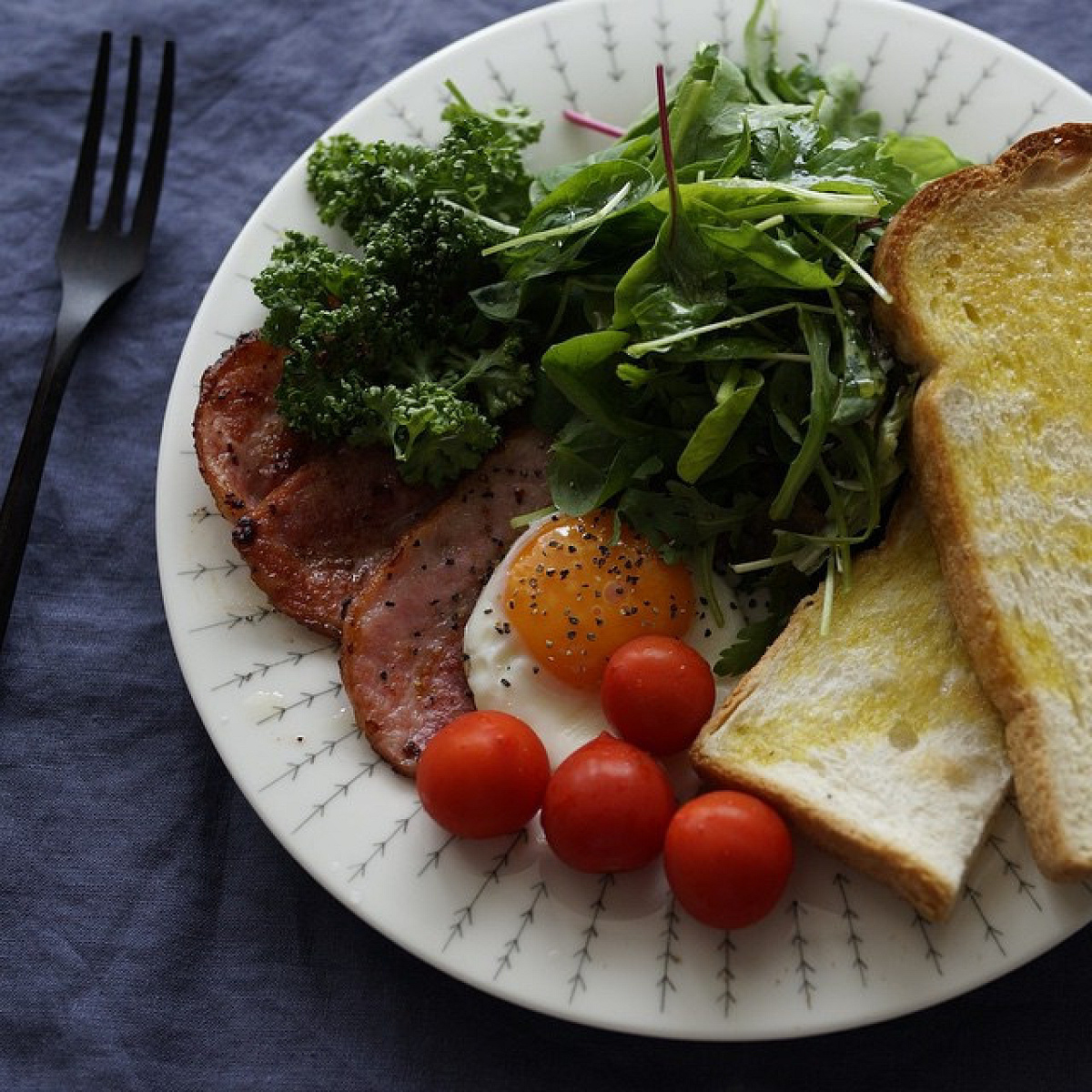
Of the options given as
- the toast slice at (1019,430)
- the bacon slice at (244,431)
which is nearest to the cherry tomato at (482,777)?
the bacon slice at (244,431)

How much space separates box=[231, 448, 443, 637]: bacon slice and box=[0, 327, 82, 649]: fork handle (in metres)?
0.77

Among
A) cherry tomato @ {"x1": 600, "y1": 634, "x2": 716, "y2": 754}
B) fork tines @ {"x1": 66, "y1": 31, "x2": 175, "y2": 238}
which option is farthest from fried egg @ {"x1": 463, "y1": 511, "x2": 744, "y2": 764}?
fork tines @ {"x1": 66, "y1": 31, "x2": 175, "y2": 238}

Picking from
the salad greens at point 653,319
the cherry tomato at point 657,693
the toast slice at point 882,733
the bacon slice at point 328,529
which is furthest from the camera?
the bacon slice at point 328,529

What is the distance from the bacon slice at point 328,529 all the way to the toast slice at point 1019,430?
1.39 meters

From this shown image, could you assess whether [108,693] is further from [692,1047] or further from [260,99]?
[260,99]

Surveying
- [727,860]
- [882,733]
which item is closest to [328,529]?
[727,860]

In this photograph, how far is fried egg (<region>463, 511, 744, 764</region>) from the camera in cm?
304

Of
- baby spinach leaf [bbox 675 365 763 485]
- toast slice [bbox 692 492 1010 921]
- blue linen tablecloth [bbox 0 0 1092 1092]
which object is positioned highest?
baby spinach leaf [bbox 675 365 763 485]

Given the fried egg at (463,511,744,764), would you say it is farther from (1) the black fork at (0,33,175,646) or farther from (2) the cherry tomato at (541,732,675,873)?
(1) the black fork at (0,33,175,646)

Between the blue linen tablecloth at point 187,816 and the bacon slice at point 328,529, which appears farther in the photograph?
the bacon slice at point 328,529

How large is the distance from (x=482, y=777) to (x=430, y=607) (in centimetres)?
62

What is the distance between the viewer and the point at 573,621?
304 centimetres

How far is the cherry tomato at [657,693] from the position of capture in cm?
283

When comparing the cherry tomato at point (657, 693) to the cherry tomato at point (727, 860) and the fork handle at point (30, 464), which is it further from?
the fork handle at point (30, 464)
